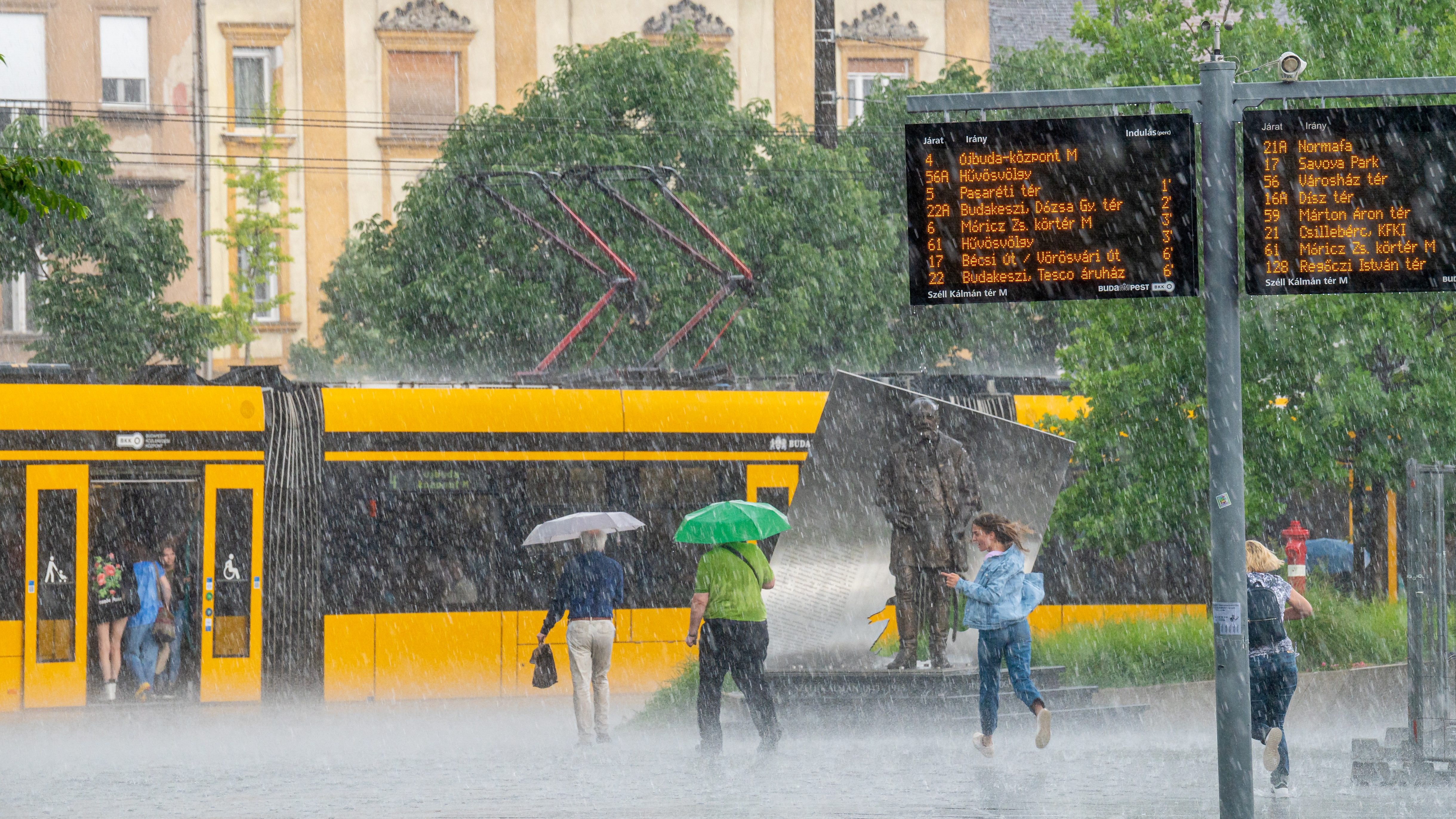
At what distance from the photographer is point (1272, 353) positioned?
1448 cm

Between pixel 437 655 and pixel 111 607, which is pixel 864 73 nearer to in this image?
pixel 437 655

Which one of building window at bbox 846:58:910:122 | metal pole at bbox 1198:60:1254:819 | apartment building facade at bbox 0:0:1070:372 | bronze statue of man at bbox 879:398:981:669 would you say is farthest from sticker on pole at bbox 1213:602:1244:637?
building window at bbox 846:58:910:122

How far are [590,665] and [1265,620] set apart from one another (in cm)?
509

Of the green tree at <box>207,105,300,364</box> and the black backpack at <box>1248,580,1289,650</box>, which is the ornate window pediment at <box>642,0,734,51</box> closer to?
the green tree at <box>207,105,300,364</box>

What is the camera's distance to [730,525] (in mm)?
12742

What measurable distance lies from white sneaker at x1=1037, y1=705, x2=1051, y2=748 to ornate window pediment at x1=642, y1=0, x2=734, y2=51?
2903cm

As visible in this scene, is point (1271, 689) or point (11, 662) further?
point (11, 662)

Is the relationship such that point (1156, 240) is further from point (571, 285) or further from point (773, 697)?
point (571, 285)

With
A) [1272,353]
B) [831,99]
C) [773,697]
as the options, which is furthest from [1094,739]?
[831,99]

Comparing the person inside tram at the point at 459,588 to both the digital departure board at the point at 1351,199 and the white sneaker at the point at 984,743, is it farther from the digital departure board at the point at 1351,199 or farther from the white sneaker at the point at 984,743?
the digital departure board at the point at 1351,199

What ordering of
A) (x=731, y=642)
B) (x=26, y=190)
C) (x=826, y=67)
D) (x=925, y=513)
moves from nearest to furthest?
(x=26, y=190)
(x=731, y=642)
(x=925, y=513)
(x=826, y=67)

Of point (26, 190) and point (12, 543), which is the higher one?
point (26, 190)

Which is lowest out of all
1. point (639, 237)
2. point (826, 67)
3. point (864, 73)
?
point (639, 237)

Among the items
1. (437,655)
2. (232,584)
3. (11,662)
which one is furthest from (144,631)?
(437,655)
